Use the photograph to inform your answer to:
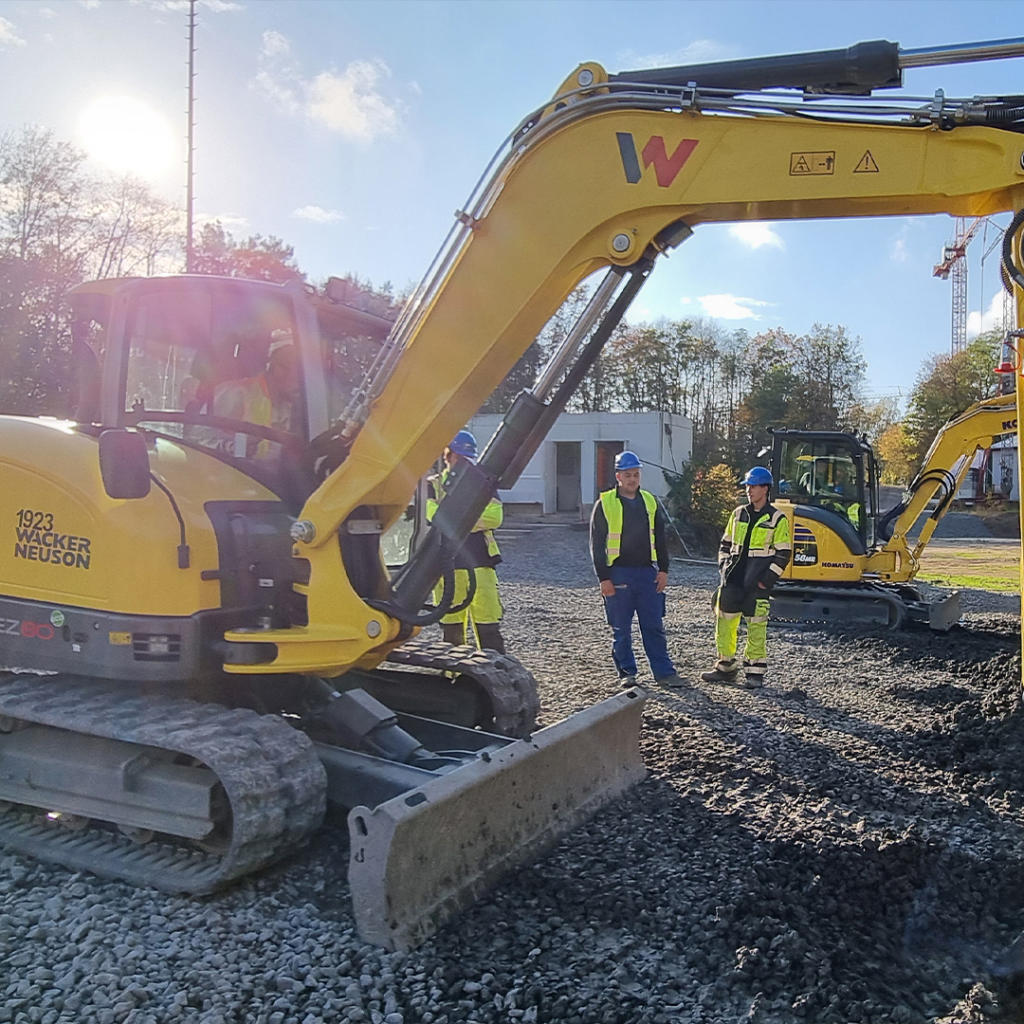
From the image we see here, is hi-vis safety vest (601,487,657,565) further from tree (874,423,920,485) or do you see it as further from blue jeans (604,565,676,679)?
tree (874,423,920,485)

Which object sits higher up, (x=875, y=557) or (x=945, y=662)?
Answer: (x=875, y=557)

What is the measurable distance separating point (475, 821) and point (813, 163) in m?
2.86

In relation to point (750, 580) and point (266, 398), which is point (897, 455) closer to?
point (750, 580)

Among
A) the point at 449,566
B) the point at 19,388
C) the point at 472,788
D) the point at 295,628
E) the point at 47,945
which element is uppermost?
the point at 19,388

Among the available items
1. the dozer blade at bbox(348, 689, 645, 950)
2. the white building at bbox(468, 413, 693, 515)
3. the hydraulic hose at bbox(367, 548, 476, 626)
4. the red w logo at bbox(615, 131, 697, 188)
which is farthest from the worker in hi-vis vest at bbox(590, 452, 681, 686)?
the white building at bbox(468, 413, 693, 515)

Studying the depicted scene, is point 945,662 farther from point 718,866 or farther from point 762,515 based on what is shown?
point 718,866

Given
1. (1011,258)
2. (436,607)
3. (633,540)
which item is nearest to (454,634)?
(633,540)

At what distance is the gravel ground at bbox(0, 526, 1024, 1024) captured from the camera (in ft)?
9.97

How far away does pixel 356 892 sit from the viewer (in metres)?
3.39

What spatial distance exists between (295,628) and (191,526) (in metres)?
0.64

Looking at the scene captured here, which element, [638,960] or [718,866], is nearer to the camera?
[638,960]

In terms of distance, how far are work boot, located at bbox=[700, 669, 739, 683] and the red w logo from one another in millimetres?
5001

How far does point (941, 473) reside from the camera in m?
11.5

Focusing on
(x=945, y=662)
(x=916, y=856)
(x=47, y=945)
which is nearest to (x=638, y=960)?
(x=916, y=856)
